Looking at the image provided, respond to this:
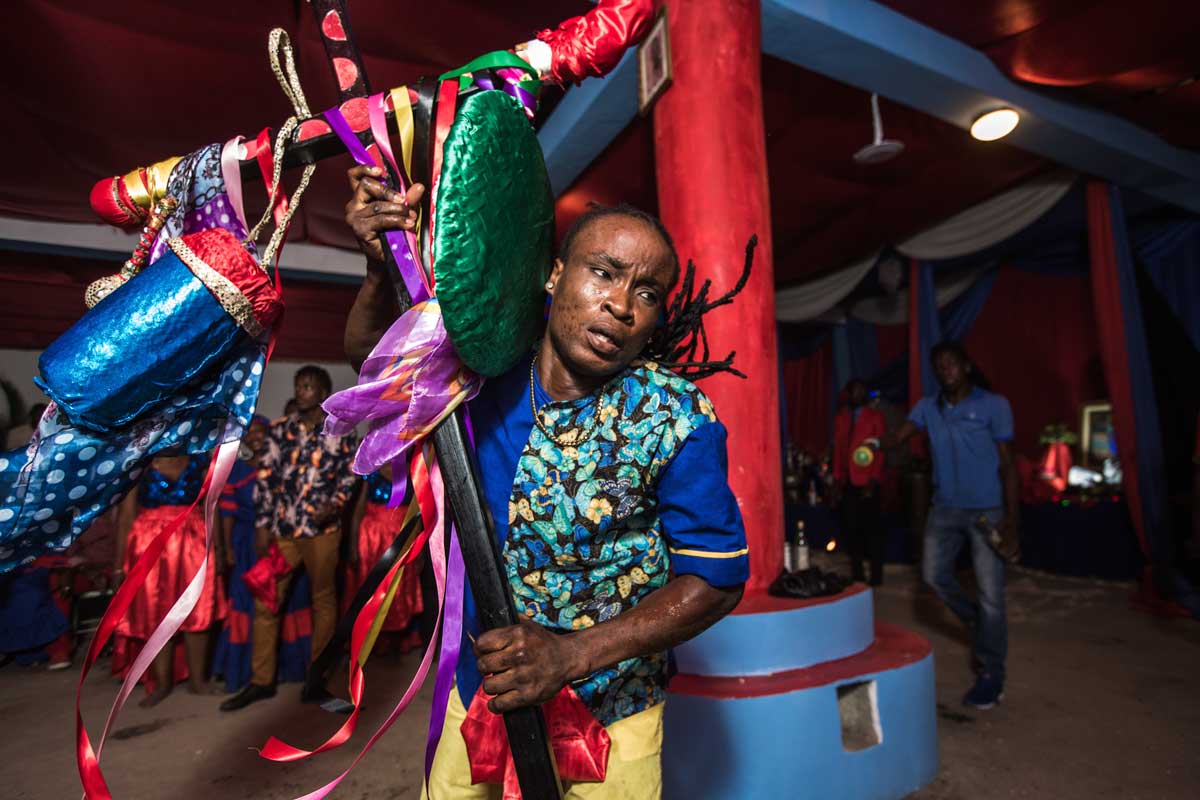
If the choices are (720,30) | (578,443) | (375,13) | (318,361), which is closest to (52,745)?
(578,443)

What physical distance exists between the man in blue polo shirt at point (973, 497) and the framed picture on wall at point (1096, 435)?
3814 millimetres

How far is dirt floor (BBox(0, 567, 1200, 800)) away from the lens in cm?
252

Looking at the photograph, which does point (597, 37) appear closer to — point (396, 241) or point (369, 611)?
point (396, 241)

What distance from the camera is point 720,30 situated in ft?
9.05

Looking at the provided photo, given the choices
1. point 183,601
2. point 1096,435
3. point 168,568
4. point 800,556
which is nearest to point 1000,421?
point 800,556

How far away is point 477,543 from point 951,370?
3342 mm

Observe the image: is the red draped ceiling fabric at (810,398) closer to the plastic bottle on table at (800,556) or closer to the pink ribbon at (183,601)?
the plastic bottle on table at (800,556)

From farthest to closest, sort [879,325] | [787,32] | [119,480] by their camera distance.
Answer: [879,325]
[787,32]
[119,480]

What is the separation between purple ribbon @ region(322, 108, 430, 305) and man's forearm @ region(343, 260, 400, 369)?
15 centimetres

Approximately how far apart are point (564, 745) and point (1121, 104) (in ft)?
19.7

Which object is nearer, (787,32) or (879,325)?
(787,32)

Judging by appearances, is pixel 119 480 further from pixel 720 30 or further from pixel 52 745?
pixel 52 745

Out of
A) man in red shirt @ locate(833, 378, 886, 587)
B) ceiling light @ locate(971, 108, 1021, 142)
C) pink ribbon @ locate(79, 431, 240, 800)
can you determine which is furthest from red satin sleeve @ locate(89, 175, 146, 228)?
man in red shirt @ locate(833, 378, 886, 587)

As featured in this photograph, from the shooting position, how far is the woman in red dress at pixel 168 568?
382 cm
